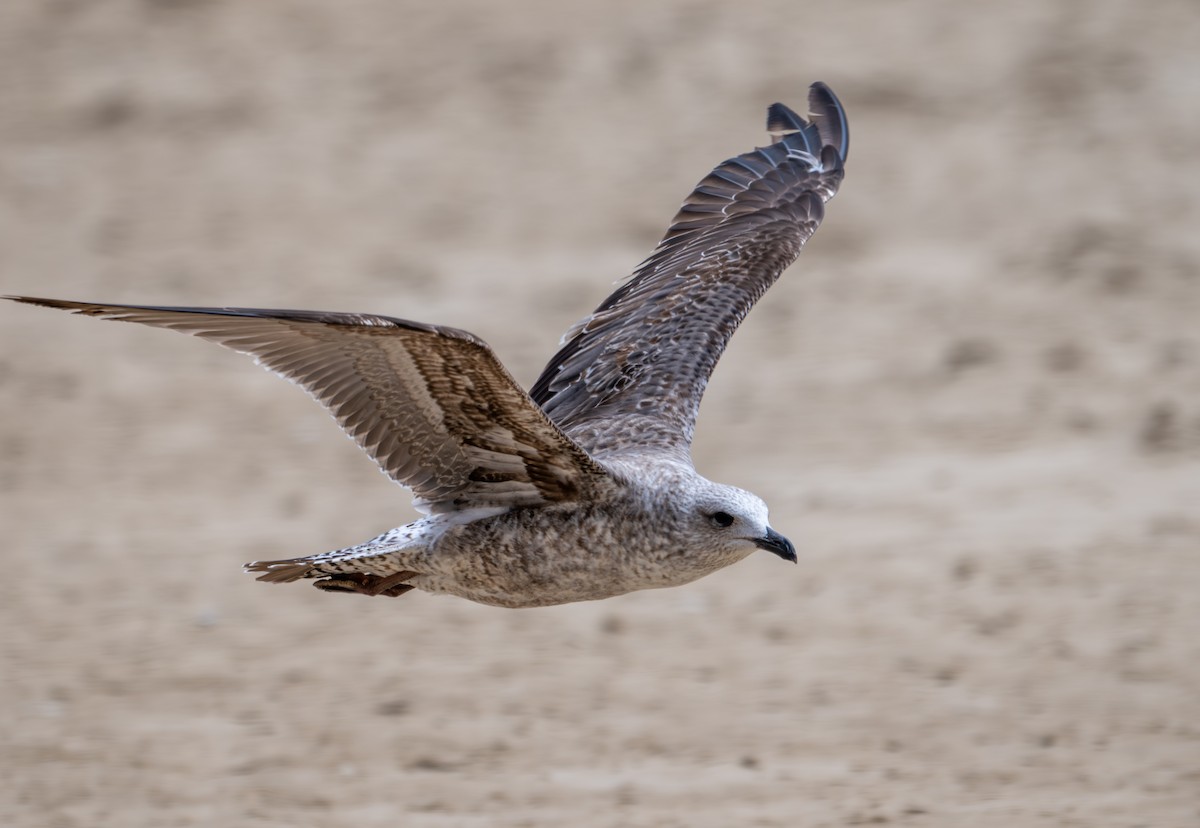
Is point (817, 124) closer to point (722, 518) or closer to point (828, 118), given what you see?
point (828, 118)

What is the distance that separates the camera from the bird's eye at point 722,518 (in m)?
6.32

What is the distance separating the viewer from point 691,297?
794 centimetres

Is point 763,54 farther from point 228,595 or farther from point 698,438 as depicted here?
point 228,595

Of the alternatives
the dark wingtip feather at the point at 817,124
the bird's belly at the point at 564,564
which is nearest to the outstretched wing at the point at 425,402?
the bird's belly at the point at 564,564

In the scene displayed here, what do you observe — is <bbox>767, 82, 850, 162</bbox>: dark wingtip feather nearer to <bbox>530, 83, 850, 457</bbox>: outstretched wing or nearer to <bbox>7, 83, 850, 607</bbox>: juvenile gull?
<bbox>530, 83, 850, 457</bbox>: outstretched wing

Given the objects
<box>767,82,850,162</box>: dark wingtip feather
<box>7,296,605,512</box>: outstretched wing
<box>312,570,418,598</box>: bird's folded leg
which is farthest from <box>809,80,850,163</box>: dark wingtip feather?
<box>312,570,418,598</box>: bird's folded leg

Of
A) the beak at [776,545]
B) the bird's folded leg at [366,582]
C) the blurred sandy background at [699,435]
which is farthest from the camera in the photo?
the blurred sandy background at [699,435]

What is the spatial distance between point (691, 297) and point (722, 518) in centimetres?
182

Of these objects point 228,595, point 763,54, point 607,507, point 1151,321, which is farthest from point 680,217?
point 763,54

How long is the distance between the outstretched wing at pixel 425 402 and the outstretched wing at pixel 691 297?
1.92 feet

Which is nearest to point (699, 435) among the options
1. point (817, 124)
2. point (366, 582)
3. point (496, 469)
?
point (817, 124)

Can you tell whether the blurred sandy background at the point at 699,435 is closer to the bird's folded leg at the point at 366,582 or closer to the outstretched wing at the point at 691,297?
the bird's folded leg at the point at 366,582

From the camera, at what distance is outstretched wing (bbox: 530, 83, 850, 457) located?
7344 millimetres

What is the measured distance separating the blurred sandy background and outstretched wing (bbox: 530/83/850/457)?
1.95m
